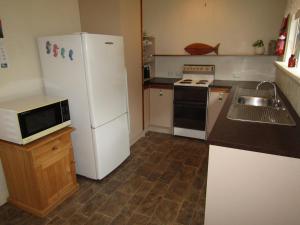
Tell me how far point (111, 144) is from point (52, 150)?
0.73 metres

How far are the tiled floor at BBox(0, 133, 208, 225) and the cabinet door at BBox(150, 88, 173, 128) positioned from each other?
2.51ft

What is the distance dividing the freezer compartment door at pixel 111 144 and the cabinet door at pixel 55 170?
30 centimetres

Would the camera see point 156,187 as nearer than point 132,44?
Yes

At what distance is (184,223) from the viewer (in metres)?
1.99

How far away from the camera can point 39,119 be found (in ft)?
6.55

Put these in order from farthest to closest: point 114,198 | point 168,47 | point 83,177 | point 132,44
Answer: point 168,47 < point 132,44 < point 83,177 < point 114,198

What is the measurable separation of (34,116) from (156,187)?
147 cm

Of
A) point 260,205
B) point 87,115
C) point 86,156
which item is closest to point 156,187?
point 86,156

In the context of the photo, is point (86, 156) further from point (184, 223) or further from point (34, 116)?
point (184, 223)

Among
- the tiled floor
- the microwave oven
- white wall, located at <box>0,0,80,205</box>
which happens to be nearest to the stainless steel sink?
the tiled floor

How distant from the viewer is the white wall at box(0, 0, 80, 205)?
215 cm

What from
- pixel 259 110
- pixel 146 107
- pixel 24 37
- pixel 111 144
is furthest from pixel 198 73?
pixel 24 37

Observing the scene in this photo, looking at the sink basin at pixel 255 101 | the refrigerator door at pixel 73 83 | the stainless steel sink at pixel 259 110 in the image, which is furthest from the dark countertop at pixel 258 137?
the refrigerator door at pixel 73 83

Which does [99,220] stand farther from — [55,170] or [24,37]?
[24,37]
